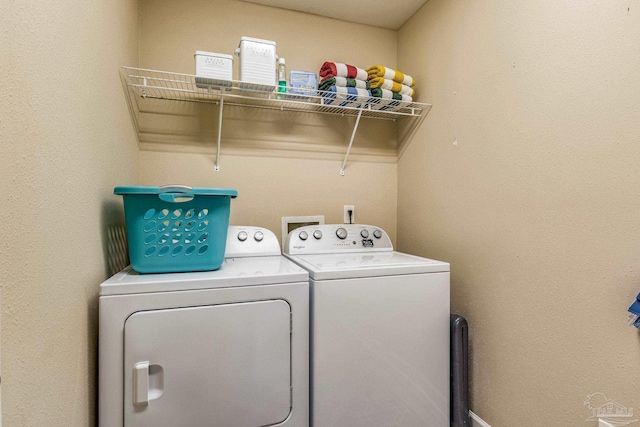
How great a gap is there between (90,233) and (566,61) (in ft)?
6.06

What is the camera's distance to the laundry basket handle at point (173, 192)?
3.98ft

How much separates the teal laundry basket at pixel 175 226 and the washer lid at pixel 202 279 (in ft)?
0.17

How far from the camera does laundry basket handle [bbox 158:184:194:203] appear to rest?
1213mm

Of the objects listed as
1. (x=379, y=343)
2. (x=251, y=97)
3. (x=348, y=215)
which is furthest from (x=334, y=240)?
(x=251, y=97)

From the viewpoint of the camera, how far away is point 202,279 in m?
1.17

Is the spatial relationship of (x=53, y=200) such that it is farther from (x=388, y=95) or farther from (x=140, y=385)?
(x=388, y=95)

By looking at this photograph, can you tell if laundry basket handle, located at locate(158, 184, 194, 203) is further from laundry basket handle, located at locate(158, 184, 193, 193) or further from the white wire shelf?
the white wire shelf

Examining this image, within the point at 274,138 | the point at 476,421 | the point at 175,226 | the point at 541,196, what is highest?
the point at 274,138

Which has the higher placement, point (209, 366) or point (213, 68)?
point (213, 68)

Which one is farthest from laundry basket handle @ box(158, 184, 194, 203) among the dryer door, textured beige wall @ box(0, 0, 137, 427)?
the dryer door

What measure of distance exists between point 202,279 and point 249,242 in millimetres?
641

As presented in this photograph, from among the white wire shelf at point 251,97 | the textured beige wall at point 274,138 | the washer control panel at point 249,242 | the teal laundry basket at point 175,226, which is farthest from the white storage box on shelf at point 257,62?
the washer control panel at point 249,242

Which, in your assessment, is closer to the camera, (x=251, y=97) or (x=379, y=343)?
(x=379, y=343)

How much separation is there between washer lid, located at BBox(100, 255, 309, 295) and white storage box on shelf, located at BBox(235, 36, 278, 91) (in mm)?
941
